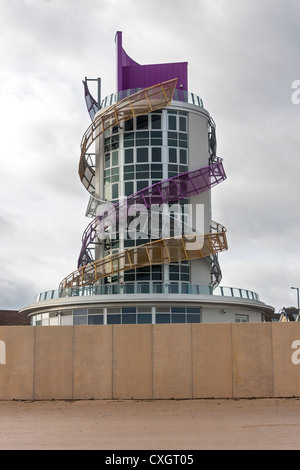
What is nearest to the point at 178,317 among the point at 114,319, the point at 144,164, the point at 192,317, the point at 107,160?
the point at 192,317

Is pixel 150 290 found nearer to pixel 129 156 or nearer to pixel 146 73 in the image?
pixel 129 156

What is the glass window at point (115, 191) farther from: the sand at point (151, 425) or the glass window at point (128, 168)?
the sand at point (151, 425)

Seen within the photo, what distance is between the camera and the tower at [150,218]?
41719 millimetres

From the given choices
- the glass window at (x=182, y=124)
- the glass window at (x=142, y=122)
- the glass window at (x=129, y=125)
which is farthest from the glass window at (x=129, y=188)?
the glass window at (x=182, y=124)

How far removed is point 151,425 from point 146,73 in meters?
36.1

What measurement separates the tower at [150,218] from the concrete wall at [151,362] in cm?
1781

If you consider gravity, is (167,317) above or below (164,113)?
below

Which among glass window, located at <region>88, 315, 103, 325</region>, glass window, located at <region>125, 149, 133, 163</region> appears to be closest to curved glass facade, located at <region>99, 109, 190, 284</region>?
glass window, located at <region>125, 149, 133, 163</region>

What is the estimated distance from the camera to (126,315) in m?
41.3
